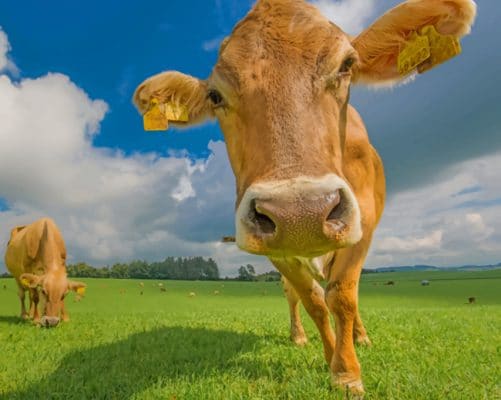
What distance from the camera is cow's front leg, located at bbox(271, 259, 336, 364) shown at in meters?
4.15

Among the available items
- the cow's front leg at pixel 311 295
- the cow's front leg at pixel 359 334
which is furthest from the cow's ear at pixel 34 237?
the cow's front leg at pixel 311 295

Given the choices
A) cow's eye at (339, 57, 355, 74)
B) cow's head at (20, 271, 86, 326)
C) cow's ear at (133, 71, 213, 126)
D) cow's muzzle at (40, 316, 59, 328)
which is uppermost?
cow's ear at (133, 71, 213, 126)

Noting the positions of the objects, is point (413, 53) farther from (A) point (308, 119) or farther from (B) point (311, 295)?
(B) point (311, 295)

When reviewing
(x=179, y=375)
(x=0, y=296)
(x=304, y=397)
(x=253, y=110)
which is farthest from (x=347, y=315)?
(x=0, y=296)

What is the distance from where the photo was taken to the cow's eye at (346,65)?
329 centimetres

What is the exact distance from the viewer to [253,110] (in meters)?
2.95

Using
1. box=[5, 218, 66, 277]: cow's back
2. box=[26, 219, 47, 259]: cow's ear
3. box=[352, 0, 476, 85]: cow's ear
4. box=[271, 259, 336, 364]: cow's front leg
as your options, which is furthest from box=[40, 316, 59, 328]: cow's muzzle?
box=[352, 0, 476, 85]: cow's ear

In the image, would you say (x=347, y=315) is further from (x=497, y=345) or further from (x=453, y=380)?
(x=497, y=345)

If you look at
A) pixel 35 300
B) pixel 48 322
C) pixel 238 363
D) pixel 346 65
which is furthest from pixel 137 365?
pixel 35 300

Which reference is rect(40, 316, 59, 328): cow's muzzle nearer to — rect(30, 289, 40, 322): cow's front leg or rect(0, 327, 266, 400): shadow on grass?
rect(30, 289, 40, 322): cow's front leg

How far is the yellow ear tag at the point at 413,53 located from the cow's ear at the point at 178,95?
1.92m

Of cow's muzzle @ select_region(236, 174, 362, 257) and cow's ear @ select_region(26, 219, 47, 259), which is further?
cow's ear @ select_region(26, 219, 47, 259)

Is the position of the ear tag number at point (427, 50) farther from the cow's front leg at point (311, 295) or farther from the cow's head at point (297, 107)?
the cow's front leg at point (311, 295)

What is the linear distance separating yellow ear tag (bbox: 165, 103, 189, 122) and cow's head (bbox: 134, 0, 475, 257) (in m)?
1.22
